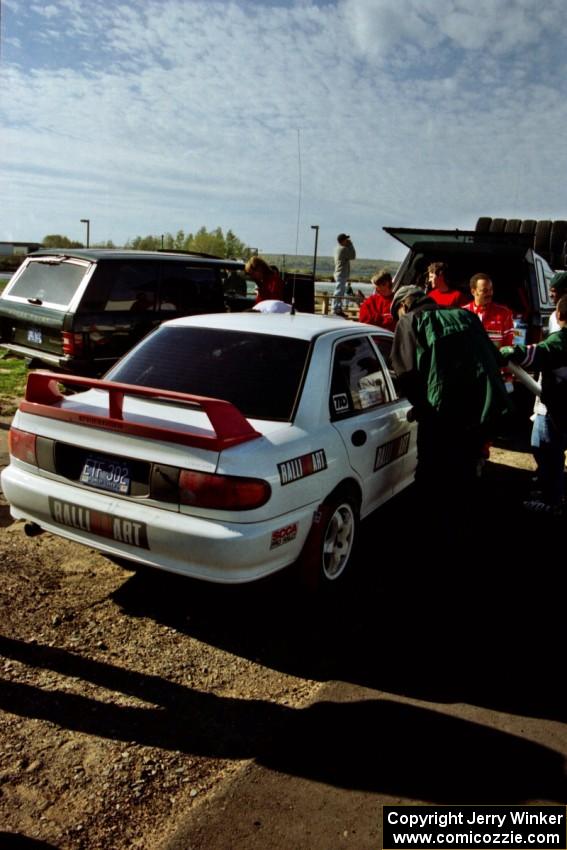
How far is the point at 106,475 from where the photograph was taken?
10.9 ft

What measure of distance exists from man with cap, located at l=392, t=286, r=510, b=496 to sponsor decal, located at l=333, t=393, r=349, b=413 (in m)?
0.57

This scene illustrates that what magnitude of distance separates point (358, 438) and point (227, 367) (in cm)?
88

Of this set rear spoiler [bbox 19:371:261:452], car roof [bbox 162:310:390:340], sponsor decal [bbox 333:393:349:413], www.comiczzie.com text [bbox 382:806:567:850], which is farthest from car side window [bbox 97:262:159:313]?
www.comiczzie.com text [bbox 382:806:567:850]

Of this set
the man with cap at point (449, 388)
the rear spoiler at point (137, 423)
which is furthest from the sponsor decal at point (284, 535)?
the man with cap at point (449, 388)

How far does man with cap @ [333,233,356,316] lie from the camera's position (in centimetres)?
1310

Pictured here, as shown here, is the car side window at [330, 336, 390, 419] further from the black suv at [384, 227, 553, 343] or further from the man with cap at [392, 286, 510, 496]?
the black suv at [384, 227, 553, 343]

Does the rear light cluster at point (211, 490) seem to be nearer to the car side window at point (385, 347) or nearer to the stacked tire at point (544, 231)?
the car side window at point (385, 347)

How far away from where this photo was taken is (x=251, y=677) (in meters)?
3.18

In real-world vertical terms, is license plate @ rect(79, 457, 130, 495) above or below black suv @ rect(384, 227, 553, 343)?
below

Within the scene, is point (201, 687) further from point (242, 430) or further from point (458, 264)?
point (458, 264)

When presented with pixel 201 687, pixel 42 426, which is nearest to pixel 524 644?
pixel 201 687

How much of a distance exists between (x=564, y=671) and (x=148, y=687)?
2027mm

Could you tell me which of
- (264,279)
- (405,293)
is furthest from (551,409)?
(264,279)

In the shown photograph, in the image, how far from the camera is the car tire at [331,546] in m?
3.54
